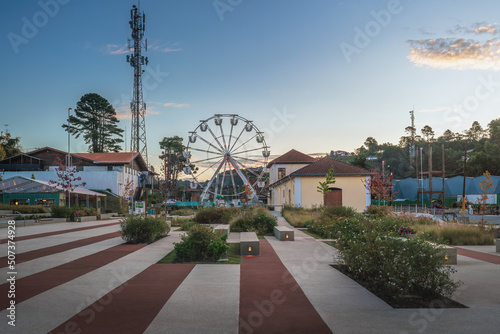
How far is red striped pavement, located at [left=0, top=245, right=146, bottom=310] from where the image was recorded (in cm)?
716

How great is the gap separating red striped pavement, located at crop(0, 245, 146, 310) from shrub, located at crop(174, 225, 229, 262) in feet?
6.48

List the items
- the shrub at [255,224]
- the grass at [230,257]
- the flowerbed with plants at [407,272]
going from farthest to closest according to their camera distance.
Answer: the shrub at [255,224] < the grass at [230,257] < the flowerbed with plants at [407,272]

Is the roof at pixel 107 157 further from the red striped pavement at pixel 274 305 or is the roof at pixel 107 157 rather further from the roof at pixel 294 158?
the red striped pavement at pixel 274 305

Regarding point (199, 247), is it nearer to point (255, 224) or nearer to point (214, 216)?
point (255, 224)

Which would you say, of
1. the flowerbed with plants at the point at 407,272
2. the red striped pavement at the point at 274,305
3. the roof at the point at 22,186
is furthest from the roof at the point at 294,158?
the flowerbed with plants at the point at 407,272

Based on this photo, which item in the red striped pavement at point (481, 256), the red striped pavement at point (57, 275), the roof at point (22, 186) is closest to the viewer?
the red striped pavement at point (57, 275)

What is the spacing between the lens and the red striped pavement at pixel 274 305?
527 centimetres

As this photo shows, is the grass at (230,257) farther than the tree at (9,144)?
No

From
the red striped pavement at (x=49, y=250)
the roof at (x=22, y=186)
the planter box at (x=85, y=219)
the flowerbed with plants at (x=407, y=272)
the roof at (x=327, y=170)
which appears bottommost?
the planter box at (x=85, y=219)

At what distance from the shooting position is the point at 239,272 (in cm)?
916

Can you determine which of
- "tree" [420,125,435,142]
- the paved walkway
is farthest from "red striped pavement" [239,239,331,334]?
"tree" [420,125,435,142]

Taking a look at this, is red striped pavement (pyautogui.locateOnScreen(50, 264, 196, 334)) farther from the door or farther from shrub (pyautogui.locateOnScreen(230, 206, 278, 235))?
the door

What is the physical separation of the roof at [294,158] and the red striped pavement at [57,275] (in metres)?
48.5

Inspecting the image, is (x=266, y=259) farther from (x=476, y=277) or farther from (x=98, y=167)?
(x=98, y=167)
